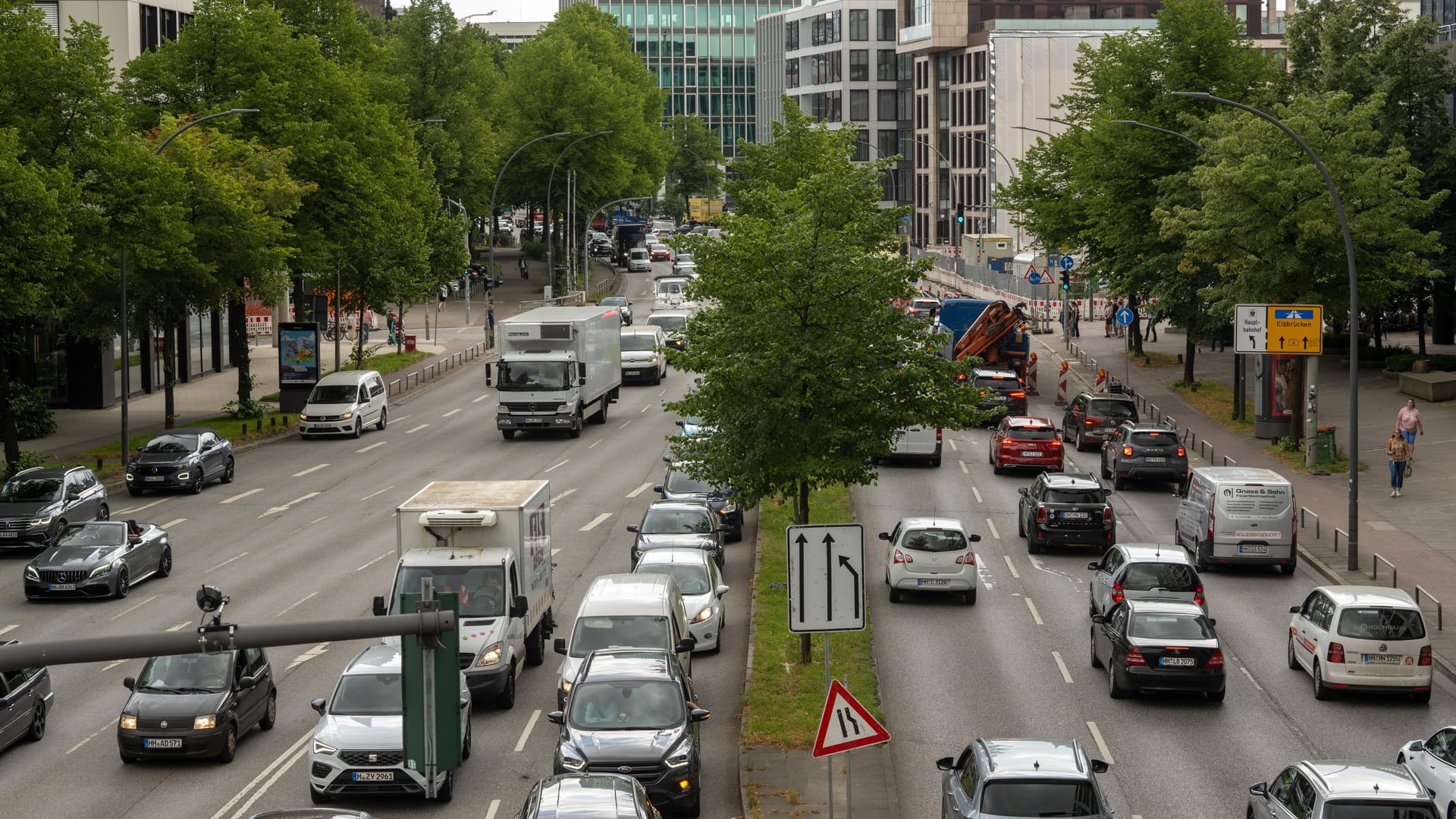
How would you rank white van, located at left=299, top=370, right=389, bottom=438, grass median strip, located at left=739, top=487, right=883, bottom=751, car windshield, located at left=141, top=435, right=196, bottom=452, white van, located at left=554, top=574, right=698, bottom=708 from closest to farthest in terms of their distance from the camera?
grass median strip, located at left=739, top=487, right=883, bottom=751 → white van, located at left=554, top=574, right=698, bottom=708 → car windshield, located at left=141, top=435, right=196, bottom=452 → white van, located at left=299, top=370, right=389, bottom=438

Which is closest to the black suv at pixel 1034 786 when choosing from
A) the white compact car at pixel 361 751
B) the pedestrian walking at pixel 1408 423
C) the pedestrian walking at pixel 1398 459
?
the white compact car at pixel 361 751

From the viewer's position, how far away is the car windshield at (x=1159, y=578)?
26891 millimetres

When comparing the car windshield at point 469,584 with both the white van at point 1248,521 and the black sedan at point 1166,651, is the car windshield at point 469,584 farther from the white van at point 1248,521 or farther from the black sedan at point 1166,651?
the white van at point 1248,521

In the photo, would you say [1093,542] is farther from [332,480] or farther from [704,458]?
[332,480]

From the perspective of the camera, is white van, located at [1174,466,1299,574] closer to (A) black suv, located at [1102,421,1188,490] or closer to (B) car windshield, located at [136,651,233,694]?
(A) black suv, located at [1102,421,1188,490]

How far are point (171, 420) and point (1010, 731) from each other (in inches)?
1375

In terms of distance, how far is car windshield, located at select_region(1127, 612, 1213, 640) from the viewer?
23.3 m

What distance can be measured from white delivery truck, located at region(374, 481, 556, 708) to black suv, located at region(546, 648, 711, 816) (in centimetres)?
300

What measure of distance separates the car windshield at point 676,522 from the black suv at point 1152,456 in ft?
45.7

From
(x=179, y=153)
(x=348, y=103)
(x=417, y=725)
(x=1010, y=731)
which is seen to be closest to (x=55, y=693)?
(x=1010, y=731)

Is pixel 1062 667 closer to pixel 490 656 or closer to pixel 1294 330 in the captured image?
pixel 490 656

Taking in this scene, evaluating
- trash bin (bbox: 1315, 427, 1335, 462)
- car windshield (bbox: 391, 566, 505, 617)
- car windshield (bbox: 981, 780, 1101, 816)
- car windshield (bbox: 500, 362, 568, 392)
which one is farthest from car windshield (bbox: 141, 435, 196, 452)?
car windshield (bbox: 981, 780, 1101, 816)

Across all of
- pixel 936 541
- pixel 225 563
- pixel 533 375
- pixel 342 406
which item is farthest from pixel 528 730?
pixel 342 406

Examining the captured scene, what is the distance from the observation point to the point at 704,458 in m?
25.9
